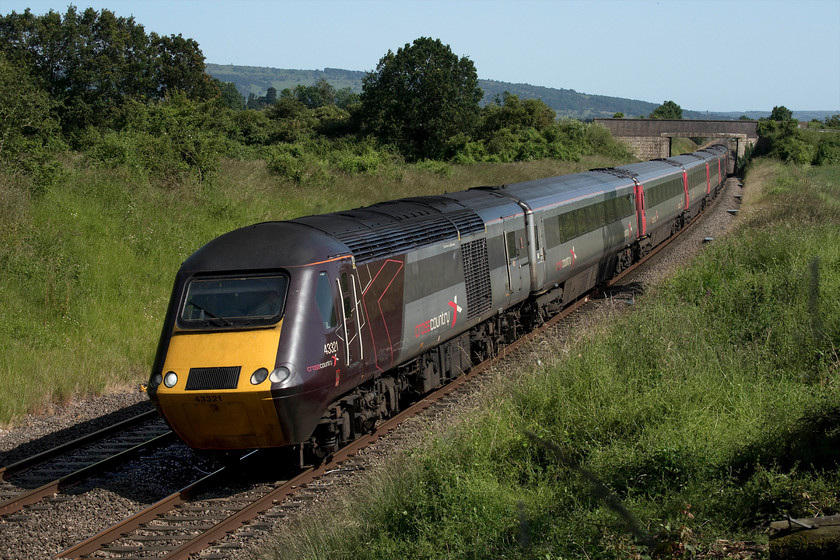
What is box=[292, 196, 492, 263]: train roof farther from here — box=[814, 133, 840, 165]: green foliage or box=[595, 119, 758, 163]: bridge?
box=[595, 119, 758, 163]: bridge

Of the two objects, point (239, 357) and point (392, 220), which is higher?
point (392, 220)

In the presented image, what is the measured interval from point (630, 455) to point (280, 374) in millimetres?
3686

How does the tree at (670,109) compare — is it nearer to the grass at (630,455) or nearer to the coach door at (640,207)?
the coach door at (640,207)

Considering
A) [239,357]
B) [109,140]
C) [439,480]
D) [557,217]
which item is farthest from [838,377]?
[109,140]

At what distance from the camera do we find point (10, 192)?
16.6m

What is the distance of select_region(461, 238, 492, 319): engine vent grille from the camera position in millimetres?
12680

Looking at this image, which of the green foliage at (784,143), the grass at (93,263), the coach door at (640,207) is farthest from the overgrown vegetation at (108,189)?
the green foliage at (784,143)

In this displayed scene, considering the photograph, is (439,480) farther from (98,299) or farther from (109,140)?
(109,140)

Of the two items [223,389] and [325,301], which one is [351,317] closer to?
[325,301]

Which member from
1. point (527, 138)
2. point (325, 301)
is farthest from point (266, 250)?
point (527, 138)

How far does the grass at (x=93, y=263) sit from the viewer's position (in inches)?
513

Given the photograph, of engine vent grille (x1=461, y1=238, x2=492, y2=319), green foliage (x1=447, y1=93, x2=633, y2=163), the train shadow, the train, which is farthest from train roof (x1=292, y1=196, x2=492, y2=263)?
green foliage (x1=447, y1=93, x2=633, y2=163)

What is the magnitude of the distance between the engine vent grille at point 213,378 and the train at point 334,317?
0.01 meters

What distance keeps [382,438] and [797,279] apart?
755cm
